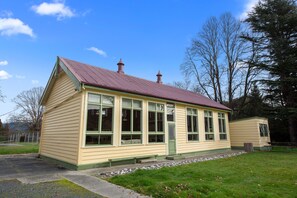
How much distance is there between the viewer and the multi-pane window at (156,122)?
1112cm

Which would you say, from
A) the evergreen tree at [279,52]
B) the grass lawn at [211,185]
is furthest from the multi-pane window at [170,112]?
the evergreen tree at [279,52]

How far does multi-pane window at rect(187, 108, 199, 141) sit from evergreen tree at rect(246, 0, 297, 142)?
10371 millimetres

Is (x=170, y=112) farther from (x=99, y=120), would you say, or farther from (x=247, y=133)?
(x=247, y=133)

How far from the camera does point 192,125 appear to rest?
1405 cm

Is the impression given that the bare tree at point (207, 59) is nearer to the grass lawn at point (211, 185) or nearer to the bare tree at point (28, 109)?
the grass lawn at point (211, 185)

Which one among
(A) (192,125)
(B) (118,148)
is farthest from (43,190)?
(A) (192,125)

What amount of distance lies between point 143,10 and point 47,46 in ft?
26.0

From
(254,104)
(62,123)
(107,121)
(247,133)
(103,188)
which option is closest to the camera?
(103,188)

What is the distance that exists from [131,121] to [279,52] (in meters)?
17.9

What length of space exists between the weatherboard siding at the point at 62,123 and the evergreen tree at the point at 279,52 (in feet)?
61.9

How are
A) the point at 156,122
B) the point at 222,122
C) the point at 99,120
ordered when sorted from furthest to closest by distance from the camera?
the point at 222,122 → the point at 156,122 → the point at 99,120

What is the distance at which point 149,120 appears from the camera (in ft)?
36.3

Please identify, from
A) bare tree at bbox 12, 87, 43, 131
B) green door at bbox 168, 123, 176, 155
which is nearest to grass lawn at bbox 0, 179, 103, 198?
A: green door at bbox 168, 123, 176, 155

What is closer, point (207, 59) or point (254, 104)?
point (254, 104)
